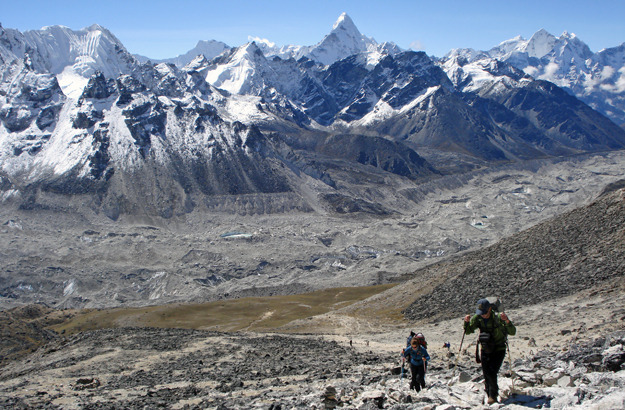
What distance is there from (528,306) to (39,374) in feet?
141

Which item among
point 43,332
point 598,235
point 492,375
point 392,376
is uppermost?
point 598,235

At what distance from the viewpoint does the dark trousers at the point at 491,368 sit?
17.7 m

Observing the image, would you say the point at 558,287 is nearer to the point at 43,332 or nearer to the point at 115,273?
the point at 43,332

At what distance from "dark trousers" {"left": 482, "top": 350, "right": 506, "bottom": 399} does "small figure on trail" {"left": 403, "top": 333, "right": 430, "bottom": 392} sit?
392 cm

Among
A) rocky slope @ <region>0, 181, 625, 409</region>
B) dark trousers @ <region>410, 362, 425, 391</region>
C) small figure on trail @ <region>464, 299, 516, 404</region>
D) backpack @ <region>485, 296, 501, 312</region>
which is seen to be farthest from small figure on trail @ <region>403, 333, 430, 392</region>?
backpack @ <region>485, 296, 501, 312</region>

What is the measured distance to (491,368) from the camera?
17.9 m

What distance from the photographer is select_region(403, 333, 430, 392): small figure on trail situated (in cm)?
2181

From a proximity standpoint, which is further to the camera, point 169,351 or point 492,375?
point 169,351

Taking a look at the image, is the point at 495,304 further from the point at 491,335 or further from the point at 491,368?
the point at 491,368

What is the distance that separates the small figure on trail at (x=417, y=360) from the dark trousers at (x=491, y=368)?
392cm

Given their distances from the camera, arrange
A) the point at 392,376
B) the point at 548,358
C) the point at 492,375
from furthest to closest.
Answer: the point at 392,376 → the point at 548,358 → the point at 492,375

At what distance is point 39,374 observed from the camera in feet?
129

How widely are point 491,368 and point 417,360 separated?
14.1 ft

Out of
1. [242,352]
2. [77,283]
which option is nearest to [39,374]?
[242,352]
